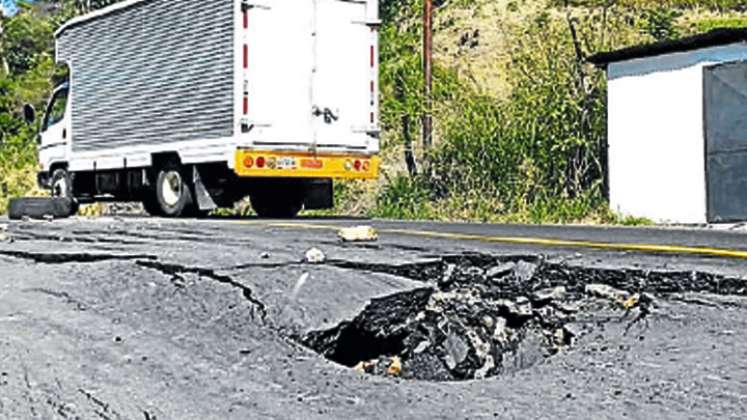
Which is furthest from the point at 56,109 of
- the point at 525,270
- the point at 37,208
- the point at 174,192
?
the point at 525,270

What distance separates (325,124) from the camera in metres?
13.6

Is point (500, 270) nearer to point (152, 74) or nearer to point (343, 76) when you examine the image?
point (343, 76)

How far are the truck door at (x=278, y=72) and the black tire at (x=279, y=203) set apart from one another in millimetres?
1843

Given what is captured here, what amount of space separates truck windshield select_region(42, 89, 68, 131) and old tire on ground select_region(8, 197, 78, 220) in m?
3.20

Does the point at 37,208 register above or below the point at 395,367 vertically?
above

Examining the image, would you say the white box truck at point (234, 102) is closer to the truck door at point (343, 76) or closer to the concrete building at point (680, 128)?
the truck door at point (343, 76)

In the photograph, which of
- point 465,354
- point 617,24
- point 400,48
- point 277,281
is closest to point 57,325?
point 277,281

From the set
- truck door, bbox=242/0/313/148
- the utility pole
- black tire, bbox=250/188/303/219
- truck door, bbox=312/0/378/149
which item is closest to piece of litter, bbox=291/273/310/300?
truck door, bbox=242/0/313/148

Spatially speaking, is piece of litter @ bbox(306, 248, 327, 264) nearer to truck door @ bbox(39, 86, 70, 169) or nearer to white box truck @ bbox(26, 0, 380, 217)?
white box truck @ bbox(26, 0, 380, 217)

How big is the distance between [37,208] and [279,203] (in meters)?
3.45

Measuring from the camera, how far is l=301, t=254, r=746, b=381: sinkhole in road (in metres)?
4.32

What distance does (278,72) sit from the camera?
43.4 ft

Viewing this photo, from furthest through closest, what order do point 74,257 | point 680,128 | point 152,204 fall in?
point 152,204 → point 680,128 → point 74,257

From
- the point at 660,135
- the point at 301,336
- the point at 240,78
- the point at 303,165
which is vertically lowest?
the point at 301,336
